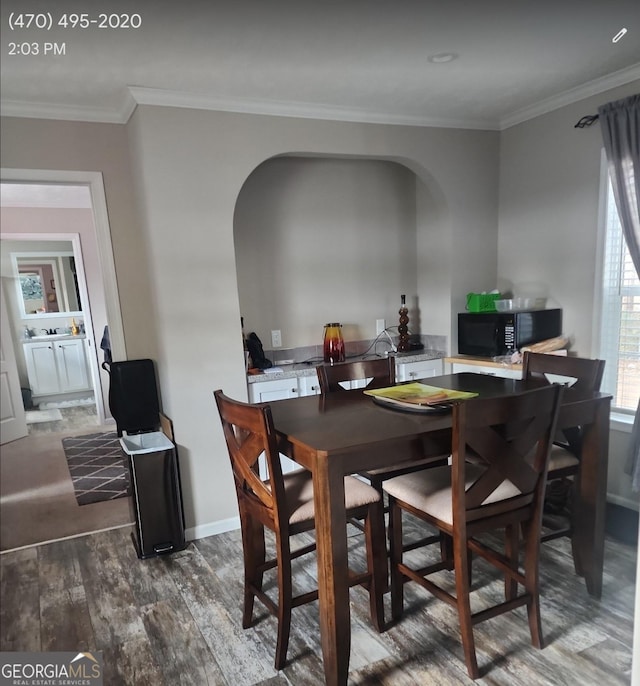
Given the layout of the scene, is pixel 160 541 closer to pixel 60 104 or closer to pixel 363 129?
pixel 60 104

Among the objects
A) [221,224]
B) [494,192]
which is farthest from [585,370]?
[221,224]

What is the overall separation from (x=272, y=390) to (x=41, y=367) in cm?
500

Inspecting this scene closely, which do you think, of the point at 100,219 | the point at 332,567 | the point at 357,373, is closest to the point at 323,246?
the point at 357,373

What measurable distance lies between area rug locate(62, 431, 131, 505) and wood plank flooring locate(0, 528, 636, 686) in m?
0.75

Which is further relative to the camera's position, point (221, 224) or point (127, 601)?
point (221, 224)

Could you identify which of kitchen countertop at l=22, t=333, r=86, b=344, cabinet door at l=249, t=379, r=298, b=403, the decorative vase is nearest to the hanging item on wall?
cabinet door at l=249, t=379, r=298, b=403

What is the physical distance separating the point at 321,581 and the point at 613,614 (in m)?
1.30

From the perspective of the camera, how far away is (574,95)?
9.44 ft

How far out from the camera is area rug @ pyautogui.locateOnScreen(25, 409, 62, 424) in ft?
19.5

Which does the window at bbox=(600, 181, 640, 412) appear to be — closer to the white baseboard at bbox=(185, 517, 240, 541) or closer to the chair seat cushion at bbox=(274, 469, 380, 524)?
the chair seat cushion at bbox=(274, 469, 380, 524)

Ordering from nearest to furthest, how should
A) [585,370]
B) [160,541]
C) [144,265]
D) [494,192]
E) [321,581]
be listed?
[321,581]
[585,370]
[160,541]
[144,265]
[494,192]

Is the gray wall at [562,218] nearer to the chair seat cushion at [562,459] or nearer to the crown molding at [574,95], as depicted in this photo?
the crown molding at [574,95]

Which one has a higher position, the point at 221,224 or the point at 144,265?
the point at 221,224

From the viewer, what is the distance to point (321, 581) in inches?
62.6
